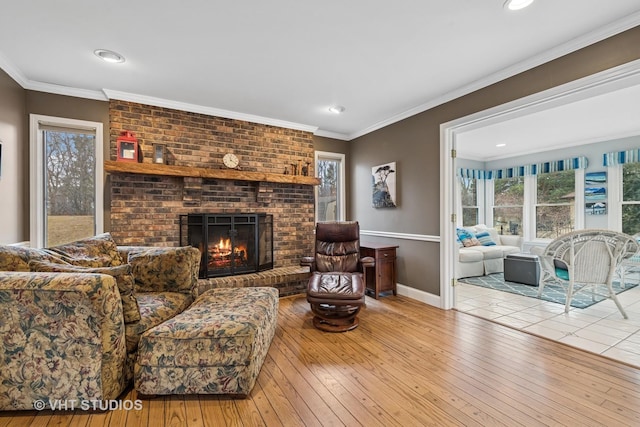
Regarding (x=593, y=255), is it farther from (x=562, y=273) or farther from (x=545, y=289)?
(x=545, y=289)

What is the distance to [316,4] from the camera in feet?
6.27

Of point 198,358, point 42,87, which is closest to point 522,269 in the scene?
point 198,358

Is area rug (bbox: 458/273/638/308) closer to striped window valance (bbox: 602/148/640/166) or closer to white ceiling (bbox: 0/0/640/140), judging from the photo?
striped window valance (bbox: 602/148/640/166)

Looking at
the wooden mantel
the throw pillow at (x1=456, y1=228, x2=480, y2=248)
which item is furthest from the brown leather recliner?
the throw pillow at (x1=456, y1=228, x2=480, y2=248)

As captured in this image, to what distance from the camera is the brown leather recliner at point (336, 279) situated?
2.76 meters

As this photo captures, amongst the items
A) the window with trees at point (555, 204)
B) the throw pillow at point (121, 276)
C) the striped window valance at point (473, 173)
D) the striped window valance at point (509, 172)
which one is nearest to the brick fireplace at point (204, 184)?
the throw pillow at point (121, 276)

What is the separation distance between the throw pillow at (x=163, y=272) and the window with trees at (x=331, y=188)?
263 cm

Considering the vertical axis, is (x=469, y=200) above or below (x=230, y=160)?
below

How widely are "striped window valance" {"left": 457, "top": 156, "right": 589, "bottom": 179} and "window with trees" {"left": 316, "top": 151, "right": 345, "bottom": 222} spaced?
3317mm

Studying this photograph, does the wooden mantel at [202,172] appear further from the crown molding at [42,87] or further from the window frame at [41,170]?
the crown molding at [42,87]

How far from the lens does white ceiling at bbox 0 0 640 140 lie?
1960mm

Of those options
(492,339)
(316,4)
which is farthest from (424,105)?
(492,339)

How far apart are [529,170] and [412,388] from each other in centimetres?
635

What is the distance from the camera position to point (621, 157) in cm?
496
